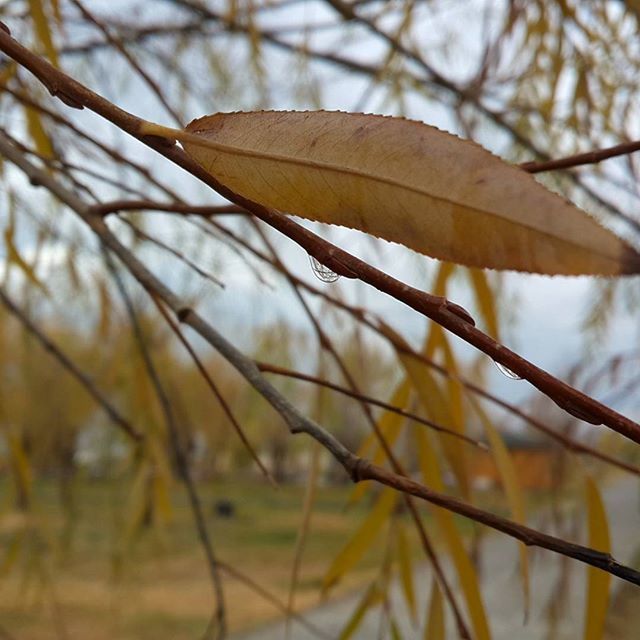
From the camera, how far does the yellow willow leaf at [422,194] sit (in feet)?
0.35

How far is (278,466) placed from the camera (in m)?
4.12

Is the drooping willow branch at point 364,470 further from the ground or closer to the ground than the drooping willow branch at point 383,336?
closer to the ground

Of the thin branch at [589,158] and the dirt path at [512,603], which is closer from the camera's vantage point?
the thin branch at [589,158]

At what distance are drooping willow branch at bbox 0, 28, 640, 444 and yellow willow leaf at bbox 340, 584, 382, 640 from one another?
224 mm

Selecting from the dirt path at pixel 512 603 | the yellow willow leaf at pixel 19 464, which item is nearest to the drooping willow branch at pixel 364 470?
the yellow willow leaf at pixel 19 464

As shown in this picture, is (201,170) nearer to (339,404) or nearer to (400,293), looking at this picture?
(400,293)

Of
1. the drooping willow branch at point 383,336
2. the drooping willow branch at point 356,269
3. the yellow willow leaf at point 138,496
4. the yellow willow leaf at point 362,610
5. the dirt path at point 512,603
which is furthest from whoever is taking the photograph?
the dirt path at point 512,603

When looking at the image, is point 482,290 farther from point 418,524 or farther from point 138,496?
point 138,496

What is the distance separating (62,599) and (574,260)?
2.62 meters

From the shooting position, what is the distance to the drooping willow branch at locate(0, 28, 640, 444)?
9cm

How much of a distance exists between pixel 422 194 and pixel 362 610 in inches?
9.6

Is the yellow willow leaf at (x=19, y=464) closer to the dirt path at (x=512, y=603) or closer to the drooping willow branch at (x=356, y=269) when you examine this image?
the drooping willow branch at (x=356, y=269)

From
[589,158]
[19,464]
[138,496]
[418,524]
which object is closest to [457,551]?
[418,524]

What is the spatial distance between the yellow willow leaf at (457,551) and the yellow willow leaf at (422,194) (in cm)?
14
